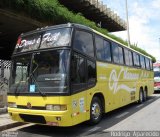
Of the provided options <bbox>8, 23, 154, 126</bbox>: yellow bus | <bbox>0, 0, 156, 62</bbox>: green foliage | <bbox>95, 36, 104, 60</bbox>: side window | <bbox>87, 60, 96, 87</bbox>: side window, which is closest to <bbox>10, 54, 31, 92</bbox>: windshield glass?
<bbox>8, 23, 154, 126</bbox>: yellow bus

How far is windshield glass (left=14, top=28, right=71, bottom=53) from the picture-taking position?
858cm

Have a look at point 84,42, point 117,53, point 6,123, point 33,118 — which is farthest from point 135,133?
point 117,53

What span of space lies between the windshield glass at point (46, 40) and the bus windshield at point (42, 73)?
0.24 m

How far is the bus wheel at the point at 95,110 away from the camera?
952 cm

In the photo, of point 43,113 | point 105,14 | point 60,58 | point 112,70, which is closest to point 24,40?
point 60,58

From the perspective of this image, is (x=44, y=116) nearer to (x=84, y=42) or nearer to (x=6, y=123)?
(x=6, y=123)

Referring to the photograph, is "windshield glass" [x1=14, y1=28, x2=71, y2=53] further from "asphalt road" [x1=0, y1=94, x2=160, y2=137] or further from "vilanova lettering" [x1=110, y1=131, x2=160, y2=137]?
"vilanova lettering" [x1=110, y1=131, x2=160, y2=137]

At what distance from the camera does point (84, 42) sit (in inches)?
367

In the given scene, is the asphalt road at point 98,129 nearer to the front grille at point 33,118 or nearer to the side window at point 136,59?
the front grille at point 33,118

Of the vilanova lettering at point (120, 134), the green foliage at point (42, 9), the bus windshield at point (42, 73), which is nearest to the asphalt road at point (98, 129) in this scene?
the vilanova lettering at point (120, 134)

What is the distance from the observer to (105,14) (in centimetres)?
3359

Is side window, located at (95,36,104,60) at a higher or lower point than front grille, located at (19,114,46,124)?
higher

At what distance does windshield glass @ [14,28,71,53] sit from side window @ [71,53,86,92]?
0.56 metres

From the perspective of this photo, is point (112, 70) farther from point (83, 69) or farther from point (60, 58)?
point (60, 58)
